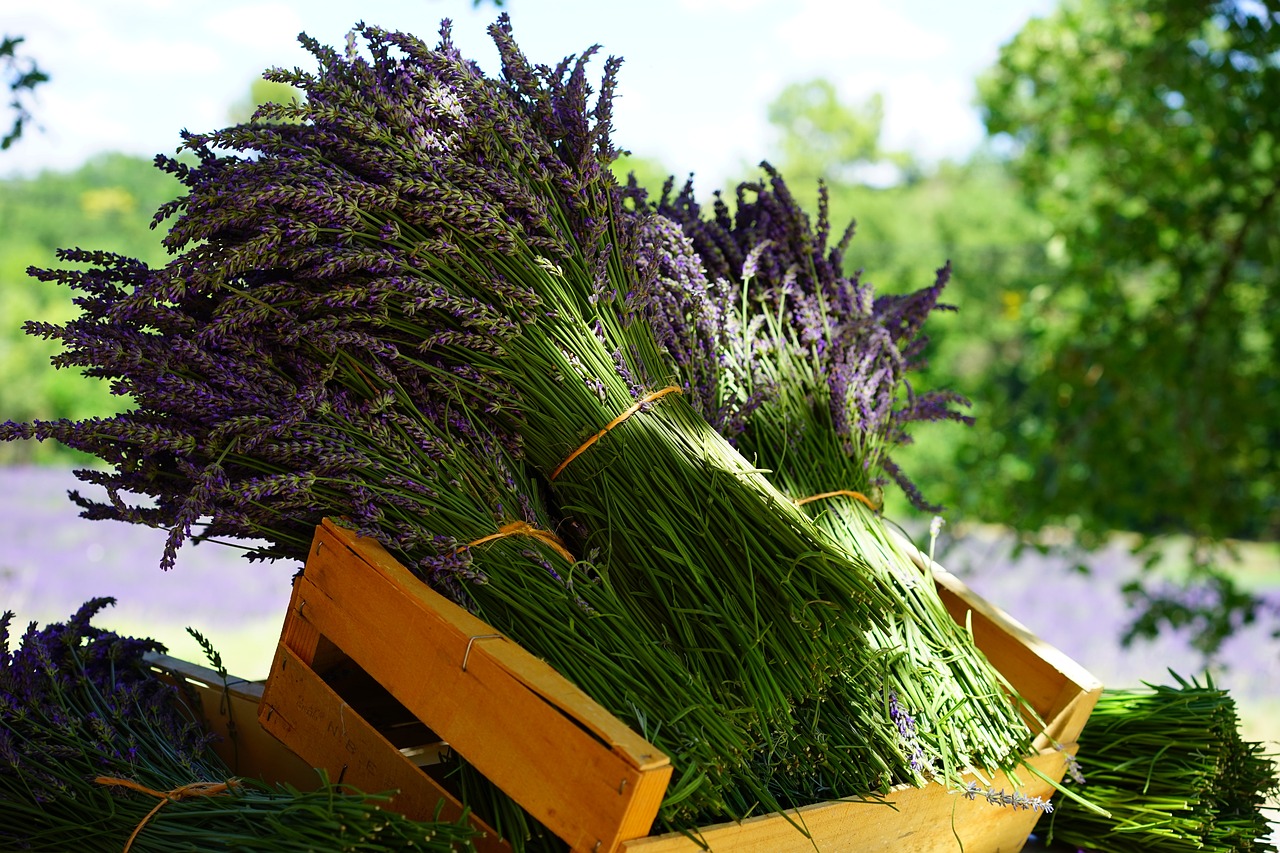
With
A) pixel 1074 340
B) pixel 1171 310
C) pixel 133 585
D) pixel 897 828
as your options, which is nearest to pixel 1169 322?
pixel 1171 310

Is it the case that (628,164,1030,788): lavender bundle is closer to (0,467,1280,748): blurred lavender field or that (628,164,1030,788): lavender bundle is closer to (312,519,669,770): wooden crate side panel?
(312,519,669,770): wooden crate side panel

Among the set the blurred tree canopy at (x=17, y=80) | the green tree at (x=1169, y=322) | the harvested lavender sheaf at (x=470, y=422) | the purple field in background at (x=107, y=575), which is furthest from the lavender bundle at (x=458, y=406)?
the purple field in background at (x=107, y=575)

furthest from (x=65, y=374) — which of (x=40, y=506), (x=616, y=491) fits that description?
(x=616, y=491)

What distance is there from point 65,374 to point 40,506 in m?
2.63

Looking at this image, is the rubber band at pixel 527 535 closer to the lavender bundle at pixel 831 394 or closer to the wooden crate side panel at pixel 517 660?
the wooden crate side panel at pixel 517 660

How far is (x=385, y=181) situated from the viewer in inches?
48.4

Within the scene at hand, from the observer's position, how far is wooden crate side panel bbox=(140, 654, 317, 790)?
1425mm

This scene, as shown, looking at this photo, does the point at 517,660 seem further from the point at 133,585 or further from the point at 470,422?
the point at 133,585

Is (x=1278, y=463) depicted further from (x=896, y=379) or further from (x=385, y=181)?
(x=385, y=181)

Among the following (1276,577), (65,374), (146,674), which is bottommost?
(146,674)

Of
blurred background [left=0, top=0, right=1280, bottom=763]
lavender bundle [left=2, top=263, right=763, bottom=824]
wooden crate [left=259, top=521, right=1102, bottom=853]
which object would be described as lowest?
wooden crate [left=259, top=521, right=1102, bottom=853]

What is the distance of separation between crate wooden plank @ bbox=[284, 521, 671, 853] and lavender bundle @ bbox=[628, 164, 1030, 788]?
47 cm

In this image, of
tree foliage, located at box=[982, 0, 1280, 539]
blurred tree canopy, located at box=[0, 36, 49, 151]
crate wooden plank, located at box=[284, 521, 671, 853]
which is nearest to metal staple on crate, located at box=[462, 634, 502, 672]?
crate wooden plank, located at box=[284, 521, 671, 853]

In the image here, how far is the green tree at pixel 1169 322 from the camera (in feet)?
12.6
